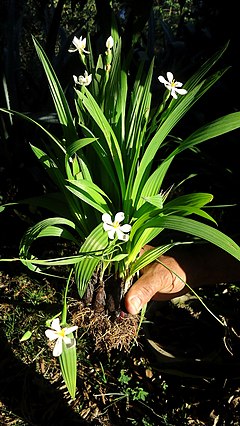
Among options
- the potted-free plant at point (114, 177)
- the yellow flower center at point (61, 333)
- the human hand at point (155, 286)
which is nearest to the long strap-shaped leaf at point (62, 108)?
A: the potted-free plant at point (114, 177)

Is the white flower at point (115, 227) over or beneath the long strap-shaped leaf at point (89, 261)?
over

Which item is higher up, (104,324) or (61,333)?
(61,333)

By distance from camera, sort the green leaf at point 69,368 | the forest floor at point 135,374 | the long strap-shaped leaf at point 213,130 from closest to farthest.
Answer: the green leaf at point 69,368 → the long strap-shaped leaf at point 213,130 → the forest floor at point 135,374

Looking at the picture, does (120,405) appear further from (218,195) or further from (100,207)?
(218,195)

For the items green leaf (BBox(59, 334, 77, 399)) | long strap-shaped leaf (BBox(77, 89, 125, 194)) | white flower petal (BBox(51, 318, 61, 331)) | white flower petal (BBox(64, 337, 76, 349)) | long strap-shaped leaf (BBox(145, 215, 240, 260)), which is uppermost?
long strap-shaped leaf (BBox(77, 89, 125, 194))

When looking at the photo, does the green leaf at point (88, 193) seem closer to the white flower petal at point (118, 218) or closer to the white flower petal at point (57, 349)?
the white flower petal at point (118, 218)

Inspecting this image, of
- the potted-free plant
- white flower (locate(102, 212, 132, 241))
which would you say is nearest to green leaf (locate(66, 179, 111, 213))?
the potted-free plant

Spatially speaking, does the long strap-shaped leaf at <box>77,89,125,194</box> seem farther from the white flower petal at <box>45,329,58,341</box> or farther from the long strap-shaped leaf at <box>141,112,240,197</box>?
the white flower petal at <box>45,329,58,341</box>

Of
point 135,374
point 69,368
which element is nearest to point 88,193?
point 69,368

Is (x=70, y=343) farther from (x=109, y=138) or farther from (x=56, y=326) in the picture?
(x=109, y=138)
